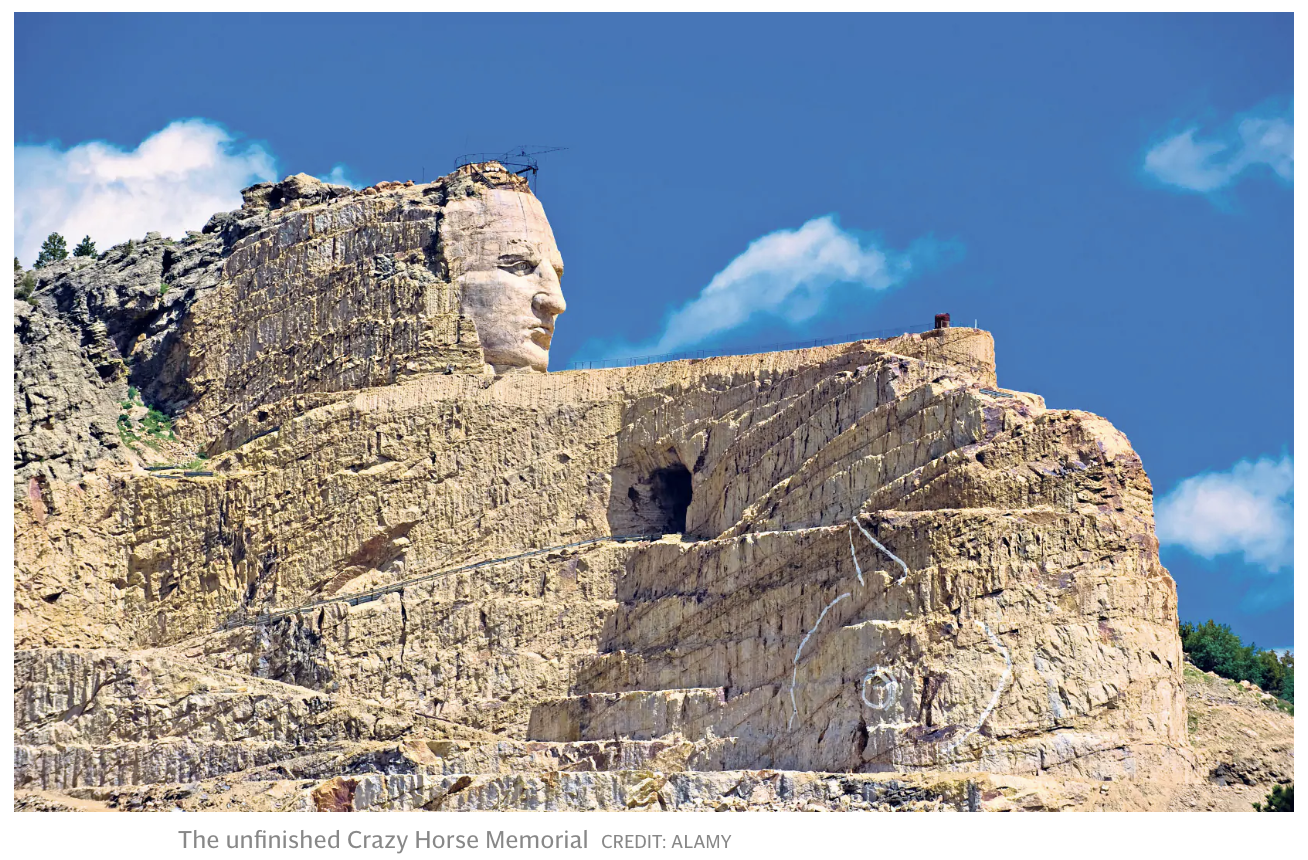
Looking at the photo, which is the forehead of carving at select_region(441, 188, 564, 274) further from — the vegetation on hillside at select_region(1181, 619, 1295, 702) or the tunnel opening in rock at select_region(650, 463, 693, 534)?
the vegetation on hillside at select_region(1181, 619, 1295, 702)

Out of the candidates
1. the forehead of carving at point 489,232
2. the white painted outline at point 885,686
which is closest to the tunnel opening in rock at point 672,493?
the forehead of carving at point 489,232

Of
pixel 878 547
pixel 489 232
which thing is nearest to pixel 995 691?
pixel 878 547

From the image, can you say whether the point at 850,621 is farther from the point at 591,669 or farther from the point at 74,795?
the point at 74,795

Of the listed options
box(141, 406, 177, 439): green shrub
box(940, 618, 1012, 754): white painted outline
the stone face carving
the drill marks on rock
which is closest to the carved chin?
the stone face carving
